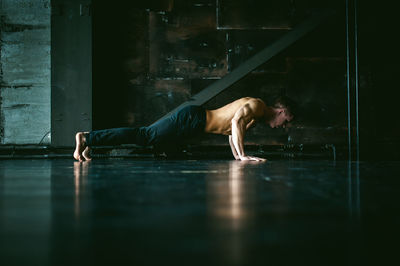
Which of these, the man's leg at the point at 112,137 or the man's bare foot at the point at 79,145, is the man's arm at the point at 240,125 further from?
the man's bare foot at the point at 79,145

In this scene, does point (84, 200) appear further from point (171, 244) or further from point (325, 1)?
point (325, 1)

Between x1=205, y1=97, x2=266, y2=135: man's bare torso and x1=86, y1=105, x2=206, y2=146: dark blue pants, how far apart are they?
13cm

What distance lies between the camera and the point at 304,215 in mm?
966

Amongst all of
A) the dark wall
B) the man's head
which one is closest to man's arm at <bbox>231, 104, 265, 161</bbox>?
the man's head

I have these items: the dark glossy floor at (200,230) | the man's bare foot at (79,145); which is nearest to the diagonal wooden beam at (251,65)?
the man's bare foot at (79,145)

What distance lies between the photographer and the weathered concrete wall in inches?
240

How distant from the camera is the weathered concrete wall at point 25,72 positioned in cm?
609

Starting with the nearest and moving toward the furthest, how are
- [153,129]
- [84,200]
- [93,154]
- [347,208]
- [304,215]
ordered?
[304,215], [347,208], [84,200], [153,129], [93,154]

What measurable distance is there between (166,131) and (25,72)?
10.3 feet

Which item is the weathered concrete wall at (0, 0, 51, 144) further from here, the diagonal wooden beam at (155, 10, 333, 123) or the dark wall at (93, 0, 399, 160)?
the diagonal wooden beam at (155, 10, 333, 123)

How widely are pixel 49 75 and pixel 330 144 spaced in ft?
16.6

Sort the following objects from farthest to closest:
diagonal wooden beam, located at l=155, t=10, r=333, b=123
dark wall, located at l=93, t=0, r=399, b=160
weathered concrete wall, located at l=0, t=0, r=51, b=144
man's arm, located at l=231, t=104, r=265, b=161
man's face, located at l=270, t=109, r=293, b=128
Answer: dark wall, located at l=93, t=0, r=399, b=160 < weathered concrete wall, located at l=0, t=0, r=51, b=144 < diagonal wooden beam, located at l=155, t=10, r=333, b=123 < man's face, located at l=270, t=109, r=293, b=128 < man's arm, located at l=231, t=104, r=265, b=161

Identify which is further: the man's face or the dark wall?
the dark wall

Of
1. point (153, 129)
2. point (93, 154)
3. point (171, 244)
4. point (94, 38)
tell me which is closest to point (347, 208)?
point (171, 244)
